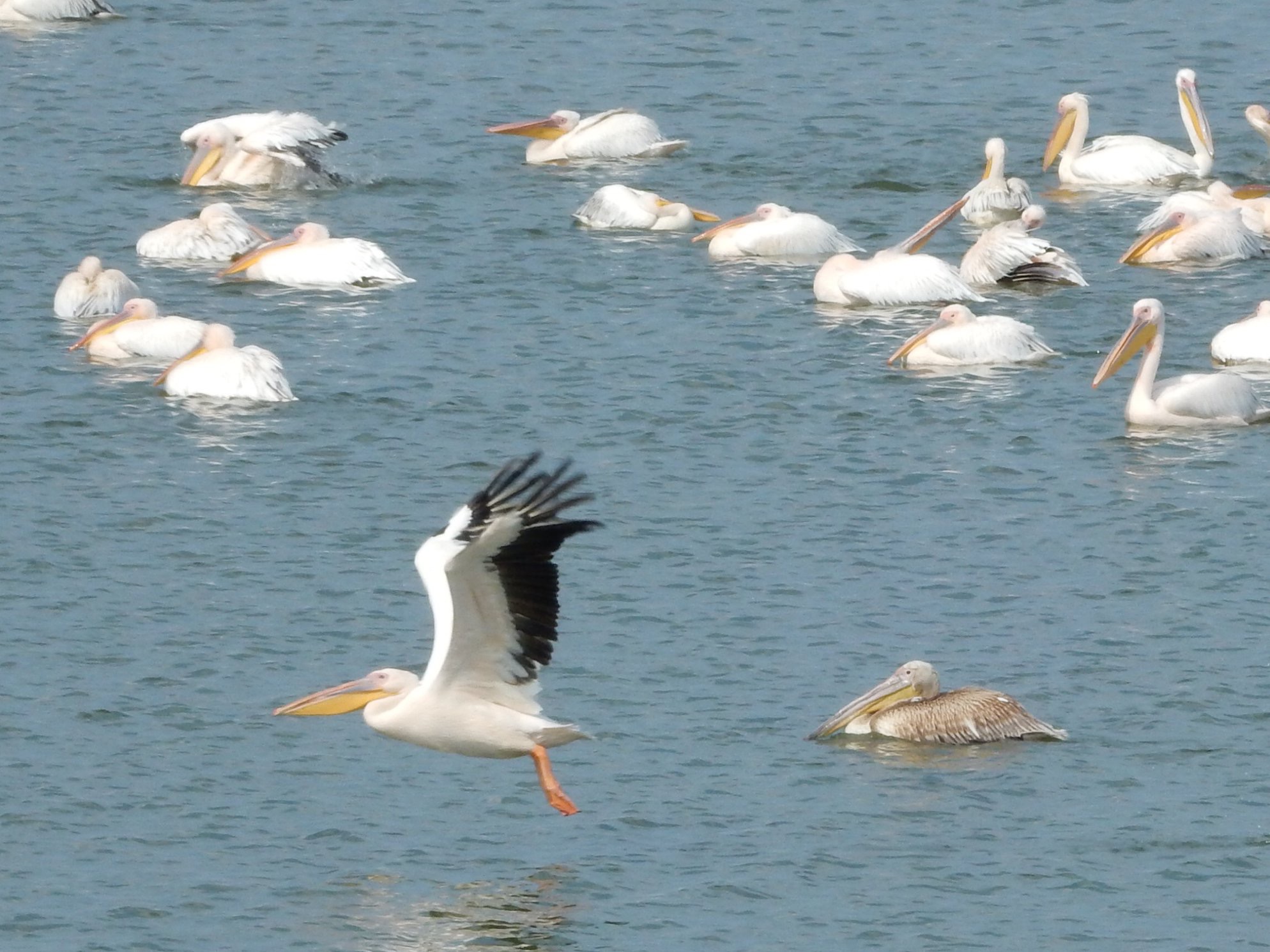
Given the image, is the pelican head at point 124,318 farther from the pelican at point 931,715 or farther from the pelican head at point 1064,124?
the pelican head at point 1064,124

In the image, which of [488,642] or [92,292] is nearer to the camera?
[488,642]

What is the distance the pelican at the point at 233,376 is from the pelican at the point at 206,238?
222 cm

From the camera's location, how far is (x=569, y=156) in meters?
16.4

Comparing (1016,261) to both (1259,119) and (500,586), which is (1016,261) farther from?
(500,586)

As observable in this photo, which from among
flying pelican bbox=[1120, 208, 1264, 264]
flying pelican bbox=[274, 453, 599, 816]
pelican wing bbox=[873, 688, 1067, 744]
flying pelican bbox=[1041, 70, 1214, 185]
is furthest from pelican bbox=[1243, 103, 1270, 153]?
flying pelican bbox=[274, 453, 599, 816]

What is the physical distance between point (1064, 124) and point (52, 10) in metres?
7.56

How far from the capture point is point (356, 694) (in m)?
8.10

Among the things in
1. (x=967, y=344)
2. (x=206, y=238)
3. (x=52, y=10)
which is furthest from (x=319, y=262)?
(x=52, y=10)

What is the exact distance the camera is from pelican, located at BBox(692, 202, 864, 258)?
14.2 meters

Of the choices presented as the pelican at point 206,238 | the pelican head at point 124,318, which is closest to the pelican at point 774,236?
the pelican at point 206,238

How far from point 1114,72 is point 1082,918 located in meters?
12.1

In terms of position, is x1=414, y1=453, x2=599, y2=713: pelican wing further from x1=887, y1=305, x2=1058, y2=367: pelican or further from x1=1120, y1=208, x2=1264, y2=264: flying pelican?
x1=1120, y1=208, x2=1264, y2=264: flying pelican

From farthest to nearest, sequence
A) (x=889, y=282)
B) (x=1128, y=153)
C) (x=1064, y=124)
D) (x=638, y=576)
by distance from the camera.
Result: (x=1064, y=124), (x=1128, y=153), (x=889, y=282), (x=638, y=576)

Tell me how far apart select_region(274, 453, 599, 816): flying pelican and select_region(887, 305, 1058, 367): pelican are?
4687 millimetres
